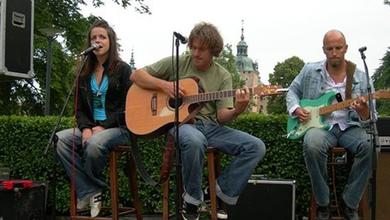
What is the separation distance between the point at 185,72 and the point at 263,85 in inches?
20.9

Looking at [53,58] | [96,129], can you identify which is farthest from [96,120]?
[53,58]

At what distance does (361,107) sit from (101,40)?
182cm

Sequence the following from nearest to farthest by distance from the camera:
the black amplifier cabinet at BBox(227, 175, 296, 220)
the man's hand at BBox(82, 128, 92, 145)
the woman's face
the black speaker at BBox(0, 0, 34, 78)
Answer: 1. the man's hand at BBox(82, 128, 92, 145)
2. the woman's face
3. the black amplifier cabinet at BBox(227, 175, 296, 220)
4. the black speaker at BBox(0, 0, 34, 78)

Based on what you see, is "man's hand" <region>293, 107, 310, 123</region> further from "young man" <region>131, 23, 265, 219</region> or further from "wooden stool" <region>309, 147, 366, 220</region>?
"young man" <region>131, 23, 265, 219</region>

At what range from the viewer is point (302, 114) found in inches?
135

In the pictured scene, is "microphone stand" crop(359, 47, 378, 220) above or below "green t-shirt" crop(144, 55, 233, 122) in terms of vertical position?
below

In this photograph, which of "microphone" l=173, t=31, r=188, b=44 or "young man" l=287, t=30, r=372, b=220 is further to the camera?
"young man" l=287, t=30, r=372, b=220

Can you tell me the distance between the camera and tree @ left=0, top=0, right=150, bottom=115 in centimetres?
1086

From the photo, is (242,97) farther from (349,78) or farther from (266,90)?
(349,78)

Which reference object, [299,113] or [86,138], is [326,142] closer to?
[299,113]

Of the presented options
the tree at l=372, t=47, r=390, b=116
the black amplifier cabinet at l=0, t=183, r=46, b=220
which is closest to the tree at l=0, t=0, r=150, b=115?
the black amplifier cabinet at l=0, t=183, r=46, b=220

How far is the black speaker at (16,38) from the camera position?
395 cm

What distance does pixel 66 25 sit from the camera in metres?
12.0

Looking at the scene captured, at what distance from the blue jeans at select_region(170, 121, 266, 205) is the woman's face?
2.77 feet
